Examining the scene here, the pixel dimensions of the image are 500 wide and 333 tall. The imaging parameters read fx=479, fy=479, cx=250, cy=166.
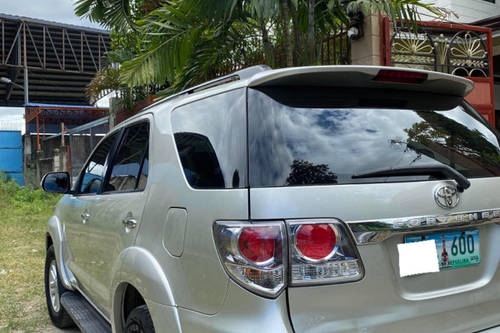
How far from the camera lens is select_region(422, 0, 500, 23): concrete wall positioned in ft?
35.7

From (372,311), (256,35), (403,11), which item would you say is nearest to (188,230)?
(372,311)

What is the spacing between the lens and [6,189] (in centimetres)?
1448

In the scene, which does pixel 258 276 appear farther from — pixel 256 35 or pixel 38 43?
pixel 38 43

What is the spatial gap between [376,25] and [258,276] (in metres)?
5.44

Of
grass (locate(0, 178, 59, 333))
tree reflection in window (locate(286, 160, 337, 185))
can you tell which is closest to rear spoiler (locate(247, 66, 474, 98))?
tree reflection in window (locate(286, 160, 337, 185))

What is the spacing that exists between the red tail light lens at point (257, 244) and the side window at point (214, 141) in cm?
19

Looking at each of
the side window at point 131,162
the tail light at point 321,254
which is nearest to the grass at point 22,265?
the side window at point 131,162

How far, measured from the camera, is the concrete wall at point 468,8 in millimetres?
10891

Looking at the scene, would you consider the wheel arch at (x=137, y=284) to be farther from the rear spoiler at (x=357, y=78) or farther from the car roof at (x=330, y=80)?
the rear spoiler at (x=357, y=78)

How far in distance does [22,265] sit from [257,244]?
5.90m

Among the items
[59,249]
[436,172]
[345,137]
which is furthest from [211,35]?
[436,172]

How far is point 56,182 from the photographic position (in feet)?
12.5

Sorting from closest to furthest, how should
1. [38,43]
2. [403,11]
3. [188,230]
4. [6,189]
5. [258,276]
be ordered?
[258,276] → [188,230] → [403,11] → [6,189] → [38,43]

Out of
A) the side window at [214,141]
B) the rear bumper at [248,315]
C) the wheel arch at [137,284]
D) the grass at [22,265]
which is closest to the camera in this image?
the rear bumper at [248,315]
